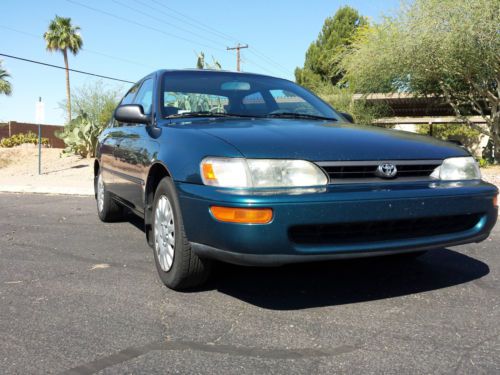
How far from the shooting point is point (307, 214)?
2725mm

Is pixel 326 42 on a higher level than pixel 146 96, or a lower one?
higher

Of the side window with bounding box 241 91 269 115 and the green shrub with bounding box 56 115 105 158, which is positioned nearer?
the side window with bounding box 241 91 269 115

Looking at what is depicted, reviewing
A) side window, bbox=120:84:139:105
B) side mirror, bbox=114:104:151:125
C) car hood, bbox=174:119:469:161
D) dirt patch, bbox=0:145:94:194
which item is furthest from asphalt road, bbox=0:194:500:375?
dirt patch, bbox=0:145:94:194

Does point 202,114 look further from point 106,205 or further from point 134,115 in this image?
point 106,205

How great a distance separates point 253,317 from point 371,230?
32.9 inches

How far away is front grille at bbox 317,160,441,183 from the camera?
2.88 m

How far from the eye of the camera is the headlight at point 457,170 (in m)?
3.20

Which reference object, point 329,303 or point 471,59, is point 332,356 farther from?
point 471,59

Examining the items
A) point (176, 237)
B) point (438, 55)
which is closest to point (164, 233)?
point (176, 237)

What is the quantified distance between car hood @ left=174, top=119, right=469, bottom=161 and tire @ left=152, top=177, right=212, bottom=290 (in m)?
0.50

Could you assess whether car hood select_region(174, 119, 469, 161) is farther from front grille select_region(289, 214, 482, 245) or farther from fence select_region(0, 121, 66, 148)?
fence select_region(0, 121, 66, 148)

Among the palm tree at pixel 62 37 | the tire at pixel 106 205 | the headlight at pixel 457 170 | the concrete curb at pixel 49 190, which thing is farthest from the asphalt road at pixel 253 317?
the palm tree at pixel 62 37

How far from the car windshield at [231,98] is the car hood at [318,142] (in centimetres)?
45

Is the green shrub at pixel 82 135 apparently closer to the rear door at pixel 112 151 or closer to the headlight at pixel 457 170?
the rear door at pixel 112 151
